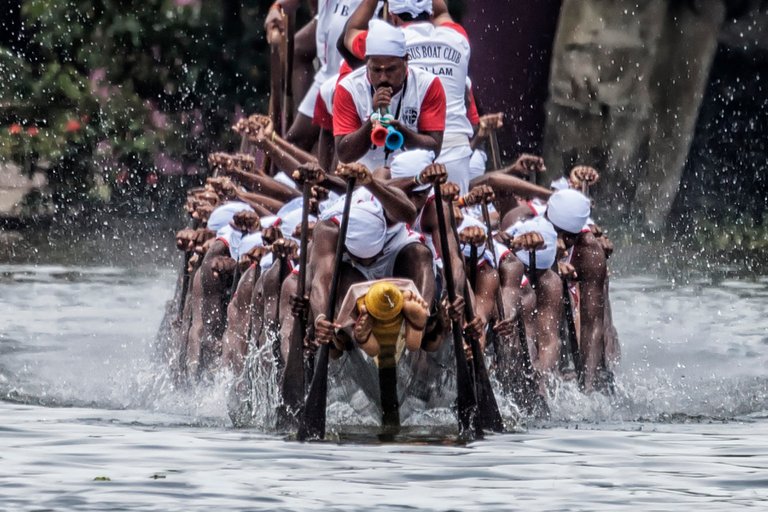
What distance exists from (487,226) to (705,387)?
2934 mm

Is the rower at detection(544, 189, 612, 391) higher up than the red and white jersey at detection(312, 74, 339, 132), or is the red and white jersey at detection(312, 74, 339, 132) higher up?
the red and white jersey at detection(312, 74, 339, 132)

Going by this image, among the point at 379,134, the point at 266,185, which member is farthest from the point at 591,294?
the point at 379,134

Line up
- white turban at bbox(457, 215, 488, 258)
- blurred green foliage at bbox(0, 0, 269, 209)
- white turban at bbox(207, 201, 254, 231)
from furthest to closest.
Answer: blurred green foliage at bbox(0, 0, 269, 209)
white turban at bbox(207, 201, 254, 231)
white turban at bbox(457, 215, 488, 258)

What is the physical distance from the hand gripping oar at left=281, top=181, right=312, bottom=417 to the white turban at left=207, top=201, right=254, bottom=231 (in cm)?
285

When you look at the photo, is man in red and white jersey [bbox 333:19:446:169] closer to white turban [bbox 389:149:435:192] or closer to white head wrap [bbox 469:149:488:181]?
white turban [bbox 389:149:435:192]

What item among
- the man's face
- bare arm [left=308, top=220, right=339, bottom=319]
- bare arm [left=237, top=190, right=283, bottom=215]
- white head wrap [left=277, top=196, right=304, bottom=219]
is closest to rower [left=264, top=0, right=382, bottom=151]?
bare arm [left=237, top=190, right=283, bottom=215]

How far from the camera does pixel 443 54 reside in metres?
15.8

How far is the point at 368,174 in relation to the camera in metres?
13.1

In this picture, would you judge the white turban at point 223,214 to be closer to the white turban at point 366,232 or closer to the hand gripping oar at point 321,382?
the white turban at point 366,232

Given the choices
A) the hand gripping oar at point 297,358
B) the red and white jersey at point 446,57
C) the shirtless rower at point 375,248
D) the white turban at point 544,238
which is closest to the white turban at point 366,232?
the shirtless rower at point 375,248

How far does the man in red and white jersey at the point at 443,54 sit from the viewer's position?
15.7m

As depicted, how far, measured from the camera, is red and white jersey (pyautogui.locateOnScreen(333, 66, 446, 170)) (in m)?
14.2

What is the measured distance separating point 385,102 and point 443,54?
1861mm

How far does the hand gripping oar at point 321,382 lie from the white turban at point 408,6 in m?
2.73
